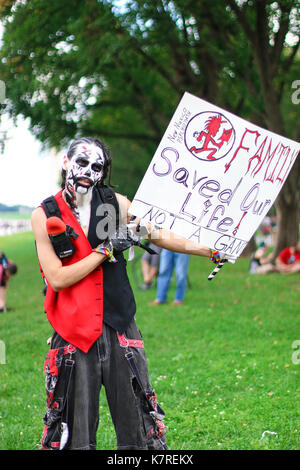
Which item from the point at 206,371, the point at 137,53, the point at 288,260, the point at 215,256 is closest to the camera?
the point at 215,256

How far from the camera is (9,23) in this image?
14.1 meters

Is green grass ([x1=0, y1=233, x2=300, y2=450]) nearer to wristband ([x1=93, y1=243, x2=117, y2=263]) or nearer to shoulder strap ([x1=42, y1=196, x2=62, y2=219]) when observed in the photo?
wristband ([x1=93, y1=243, x2=117, y2=263])

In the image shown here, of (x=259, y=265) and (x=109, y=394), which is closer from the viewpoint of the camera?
(x=109, y=394)

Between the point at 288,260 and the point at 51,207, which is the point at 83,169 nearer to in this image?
the point at 51,207

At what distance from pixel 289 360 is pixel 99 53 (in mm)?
8838

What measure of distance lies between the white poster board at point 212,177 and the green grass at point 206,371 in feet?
6.05

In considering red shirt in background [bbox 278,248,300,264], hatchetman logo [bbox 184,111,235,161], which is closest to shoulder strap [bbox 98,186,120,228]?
hatchetman logo [bbox 184,111,235,161]

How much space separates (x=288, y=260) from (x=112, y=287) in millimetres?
13165

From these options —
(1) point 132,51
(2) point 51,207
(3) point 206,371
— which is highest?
(1) point 132,51

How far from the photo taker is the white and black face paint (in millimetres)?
3020

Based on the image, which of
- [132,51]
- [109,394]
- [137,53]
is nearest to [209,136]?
[109,394]

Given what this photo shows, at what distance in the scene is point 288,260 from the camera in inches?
614

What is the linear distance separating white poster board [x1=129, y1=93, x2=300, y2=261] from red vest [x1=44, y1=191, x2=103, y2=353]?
18.4 inches

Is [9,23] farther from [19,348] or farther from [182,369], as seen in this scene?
[182,369]
